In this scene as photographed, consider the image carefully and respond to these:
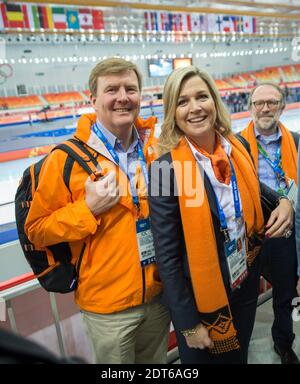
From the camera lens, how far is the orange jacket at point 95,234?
53.4 inches

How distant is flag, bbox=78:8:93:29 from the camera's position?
367 inches

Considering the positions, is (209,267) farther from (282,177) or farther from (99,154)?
Answer: (282,177)

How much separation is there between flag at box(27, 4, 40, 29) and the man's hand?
9139 mm

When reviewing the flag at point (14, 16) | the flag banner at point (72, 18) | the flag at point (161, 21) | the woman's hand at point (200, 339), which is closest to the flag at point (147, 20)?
the flag at point (161, 21)

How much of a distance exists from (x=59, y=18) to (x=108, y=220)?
32.0 feet

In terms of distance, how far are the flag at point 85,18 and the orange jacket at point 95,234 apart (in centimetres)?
Result: 927

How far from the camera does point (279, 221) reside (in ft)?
5.02

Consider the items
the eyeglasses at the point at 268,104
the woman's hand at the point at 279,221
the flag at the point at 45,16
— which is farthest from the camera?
the flag at the point at 45,16

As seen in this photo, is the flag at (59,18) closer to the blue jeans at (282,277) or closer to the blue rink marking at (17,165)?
the blue rink marking at (17,165)

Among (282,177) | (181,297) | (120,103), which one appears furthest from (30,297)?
(282,177)

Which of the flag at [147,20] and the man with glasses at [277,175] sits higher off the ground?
the flag at [147,20]

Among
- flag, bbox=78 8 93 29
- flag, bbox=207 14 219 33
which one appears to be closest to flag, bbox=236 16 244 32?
flag, bbox=207 14 219 33

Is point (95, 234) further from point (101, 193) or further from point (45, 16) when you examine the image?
point (45, 16)
